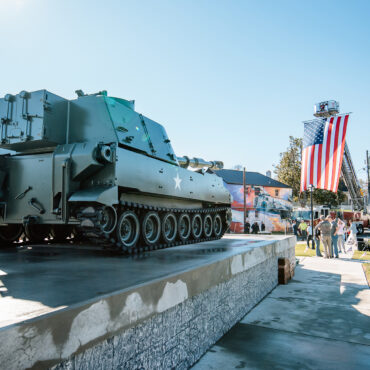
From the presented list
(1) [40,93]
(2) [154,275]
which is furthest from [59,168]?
(2) [154,275]

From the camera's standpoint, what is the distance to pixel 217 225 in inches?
406

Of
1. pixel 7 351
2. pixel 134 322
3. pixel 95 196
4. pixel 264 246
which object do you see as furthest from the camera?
pixel 264 246

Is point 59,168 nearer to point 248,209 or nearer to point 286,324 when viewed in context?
point 286,324

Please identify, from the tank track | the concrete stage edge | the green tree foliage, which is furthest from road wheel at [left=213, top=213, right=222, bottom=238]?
the green tree foliage

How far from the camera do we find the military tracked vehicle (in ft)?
19.4

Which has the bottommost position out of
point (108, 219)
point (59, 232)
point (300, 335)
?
point (300, 335)

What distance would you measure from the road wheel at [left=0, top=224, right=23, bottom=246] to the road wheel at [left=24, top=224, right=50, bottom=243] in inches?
5.7

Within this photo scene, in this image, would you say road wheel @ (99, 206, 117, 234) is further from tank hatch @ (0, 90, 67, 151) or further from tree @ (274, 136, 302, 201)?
tree @ (274, 136, 302, 201)

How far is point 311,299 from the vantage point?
7.58 meters

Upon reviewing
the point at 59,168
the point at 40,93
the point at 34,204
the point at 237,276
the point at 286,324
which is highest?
the point at 40,93

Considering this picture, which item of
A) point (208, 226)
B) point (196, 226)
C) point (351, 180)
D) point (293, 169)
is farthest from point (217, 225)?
point (293, 169)

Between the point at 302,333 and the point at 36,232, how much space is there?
570 centimetres

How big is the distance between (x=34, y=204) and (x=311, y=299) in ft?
19.2

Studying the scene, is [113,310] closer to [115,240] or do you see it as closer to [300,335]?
[115,240]
